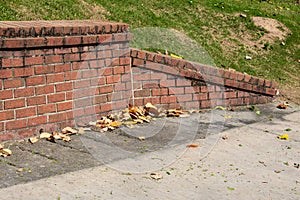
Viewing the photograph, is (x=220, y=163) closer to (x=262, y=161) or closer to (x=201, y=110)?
(x=262, y=161)

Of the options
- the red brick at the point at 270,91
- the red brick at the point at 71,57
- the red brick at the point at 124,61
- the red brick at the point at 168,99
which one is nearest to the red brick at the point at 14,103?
the red brick at the point at 71,57

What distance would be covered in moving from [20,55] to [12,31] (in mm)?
236

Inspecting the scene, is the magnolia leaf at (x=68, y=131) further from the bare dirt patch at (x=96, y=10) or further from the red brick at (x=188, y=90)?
the bare dirt patch at (x=96, y=10)

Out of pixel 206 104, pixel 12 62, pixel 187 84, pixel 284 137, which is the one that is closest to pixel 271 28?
pixel 206 104

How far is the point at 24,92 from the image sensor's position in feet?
16.4

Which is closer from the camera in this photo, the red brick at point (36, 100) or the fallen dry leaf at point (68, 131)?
the red brick at point (36, 100)

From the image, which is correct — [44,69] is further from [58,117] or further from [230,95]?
[230,95]

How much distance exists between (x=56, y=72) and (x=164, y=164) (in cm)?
151

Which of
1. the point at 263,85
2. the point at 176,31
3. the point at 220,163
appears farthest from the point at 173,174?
the point at 176,31

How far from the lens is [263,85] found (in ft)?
24.0

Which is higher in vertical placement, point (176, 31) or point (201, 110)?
point (176, 31)

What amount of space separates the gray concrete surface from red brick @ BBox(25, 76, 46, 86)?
0.57m

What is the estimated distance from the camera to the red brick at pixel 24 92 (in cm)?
494

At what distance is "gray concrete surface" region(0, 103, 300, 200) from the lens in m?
3.91
